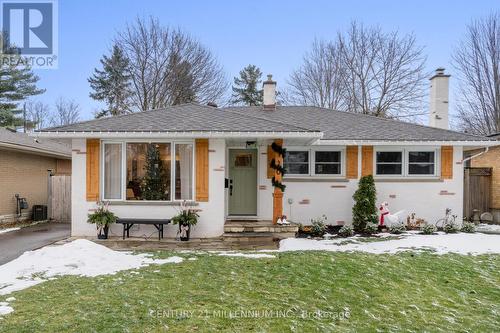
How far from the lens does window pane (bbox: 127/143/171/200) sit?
8477 millimetres

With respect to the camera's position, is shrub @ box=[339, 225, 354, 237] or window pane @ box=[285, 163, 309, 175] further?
window pane @ box=[285, 163, 309, 175]

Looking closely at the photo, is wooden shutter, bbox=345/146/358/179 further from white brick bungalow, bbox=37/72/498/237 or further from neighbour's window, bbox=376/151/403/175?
neighbour's window, bbox=376/151/403/175

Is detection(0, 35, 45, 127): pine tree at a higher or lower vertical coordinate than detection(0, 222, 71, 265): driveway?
higher

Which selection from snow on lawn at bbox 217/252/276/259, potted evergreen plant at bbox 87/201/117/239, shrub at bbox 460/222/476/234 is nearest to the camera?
snow on lawn at bbox 217/252/276/259

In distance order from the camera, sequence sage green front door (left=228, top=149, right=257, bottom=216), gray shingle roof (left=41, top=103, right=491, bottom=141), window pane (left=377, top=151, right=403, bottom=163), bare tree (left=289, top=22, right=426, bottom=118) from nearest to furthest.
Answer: gray shingle roof (left=41, top=103, right=491, bottom=141) → sage green front door (left=228, top=149, right=257, bottom=216) → window pane (left=377, top=151, right=403, bottom=163) → bare tree (left=289, top=22, right=426, bottom=118)

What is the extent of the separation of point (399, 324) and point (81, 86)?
2957 centimetres

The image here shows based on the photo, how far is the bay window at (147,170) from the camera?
8445 millimetres

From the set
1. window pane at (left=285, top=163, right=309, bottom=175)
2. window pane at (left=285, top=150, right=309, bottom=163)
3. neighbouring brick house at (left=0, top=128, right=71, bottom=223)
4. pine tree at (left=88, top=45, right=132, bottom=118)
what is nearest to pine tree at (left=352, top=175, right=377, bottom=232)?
window pane at (left=285, top=163, right=309, bottom=175)

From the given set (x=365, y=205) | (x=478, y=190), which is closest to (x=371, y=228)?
(x=365, y=205)

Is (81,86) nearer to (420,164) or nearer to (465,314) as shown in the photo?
(420,164)

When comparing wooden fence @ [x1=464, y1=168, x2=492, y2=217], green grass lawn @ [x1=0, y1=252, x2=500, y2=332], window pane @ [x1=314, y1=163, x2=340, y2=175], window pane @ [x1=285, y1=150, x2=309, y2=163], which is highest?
window pane @ [x1=285, y1=150, x2=309, y2=163]

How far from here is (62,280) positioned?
16.8 feet

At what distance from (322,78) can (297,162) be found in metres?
16.4

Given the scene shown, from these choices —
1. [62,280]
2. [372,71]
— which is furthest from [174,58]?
[62,280]
